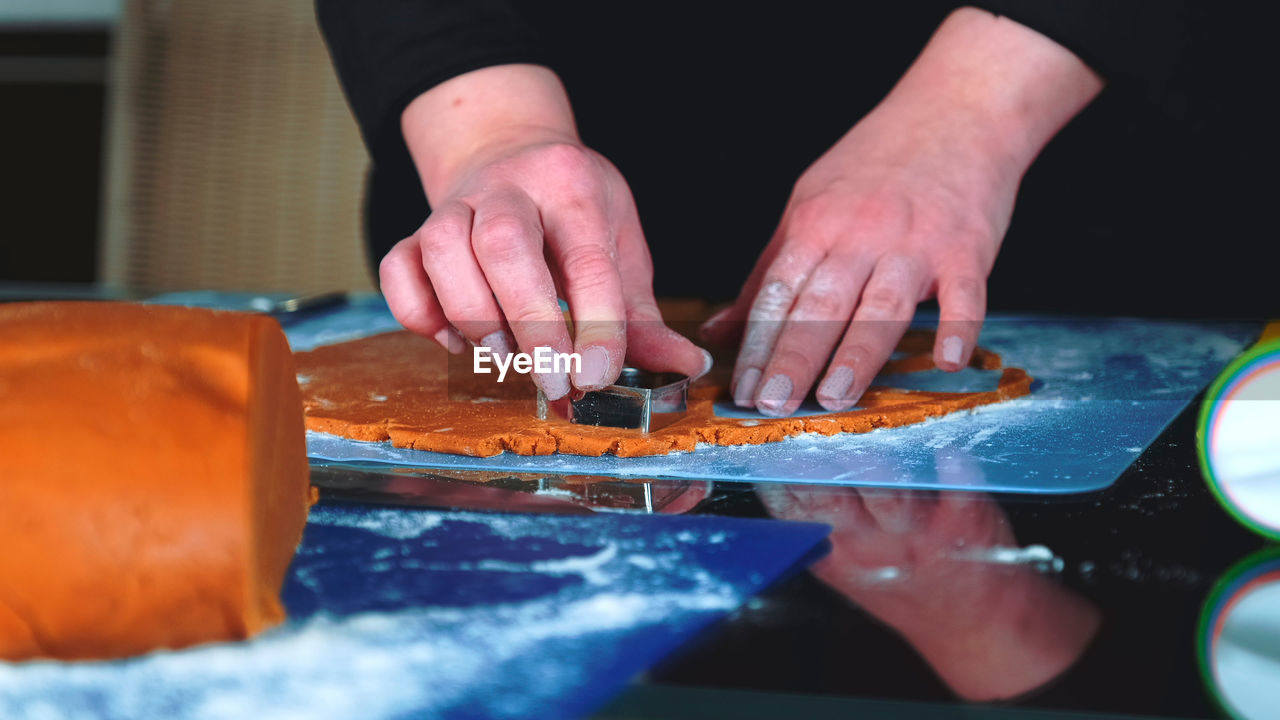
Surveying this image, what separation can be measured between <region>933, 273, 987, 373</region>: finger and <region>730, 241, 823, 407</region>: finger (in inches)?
4.7

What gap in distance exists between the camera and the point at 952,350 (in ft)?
2.90

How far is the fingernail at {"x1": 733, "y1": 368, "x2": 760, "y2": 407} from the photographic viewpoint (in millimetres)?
839

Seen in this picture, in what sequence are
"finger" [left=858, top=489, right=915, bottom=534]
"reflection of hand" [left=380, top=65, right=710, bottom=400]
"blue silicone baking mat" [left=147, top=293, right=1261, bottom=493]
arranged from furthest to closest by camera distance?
"reflection of hand" [left=380, top=65, right=710, bottom=400] < "blue silicone baking mat" [left=147, top=293, right=1261, bottom=493] < "finger" [left=858, top=489, right=915, bottom=534]

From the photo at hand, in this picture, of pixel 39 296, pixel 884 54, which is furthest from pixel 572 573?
pixel 39 296

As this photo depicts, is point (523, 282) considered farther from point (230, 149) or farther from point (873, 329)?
point (230, 149)

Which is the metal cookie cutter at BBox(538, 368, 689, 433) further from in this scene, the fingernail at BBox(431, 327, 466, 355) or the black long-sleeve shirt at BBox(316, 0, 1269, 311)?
the black long-sleeve shirt at BBox(316, 0, 1269, 311)

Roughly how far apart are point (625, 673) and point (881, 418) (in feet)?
1.51

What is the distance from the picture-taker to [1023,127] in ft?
3.41

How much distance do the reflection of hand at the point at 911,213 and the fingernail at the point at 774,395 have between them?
0.02m

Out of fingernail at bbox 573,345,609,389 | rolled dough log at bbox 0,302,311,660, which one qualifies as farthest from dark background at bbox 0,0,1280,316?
rolled dough log at bbox 0,302,311,660

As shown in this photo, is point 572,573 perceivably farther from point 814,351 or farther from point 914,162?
point 914,162

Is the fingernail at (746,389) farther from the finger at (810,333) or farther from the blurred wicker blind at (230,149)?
the blurred wicker blind at (230,149)

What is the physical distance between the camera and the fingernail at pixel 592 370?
2.39 ft

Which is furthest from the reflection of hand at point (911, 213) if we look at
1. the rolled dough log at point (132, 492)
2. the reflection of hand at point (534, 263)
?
the rolled dough log at point (132, 492)
